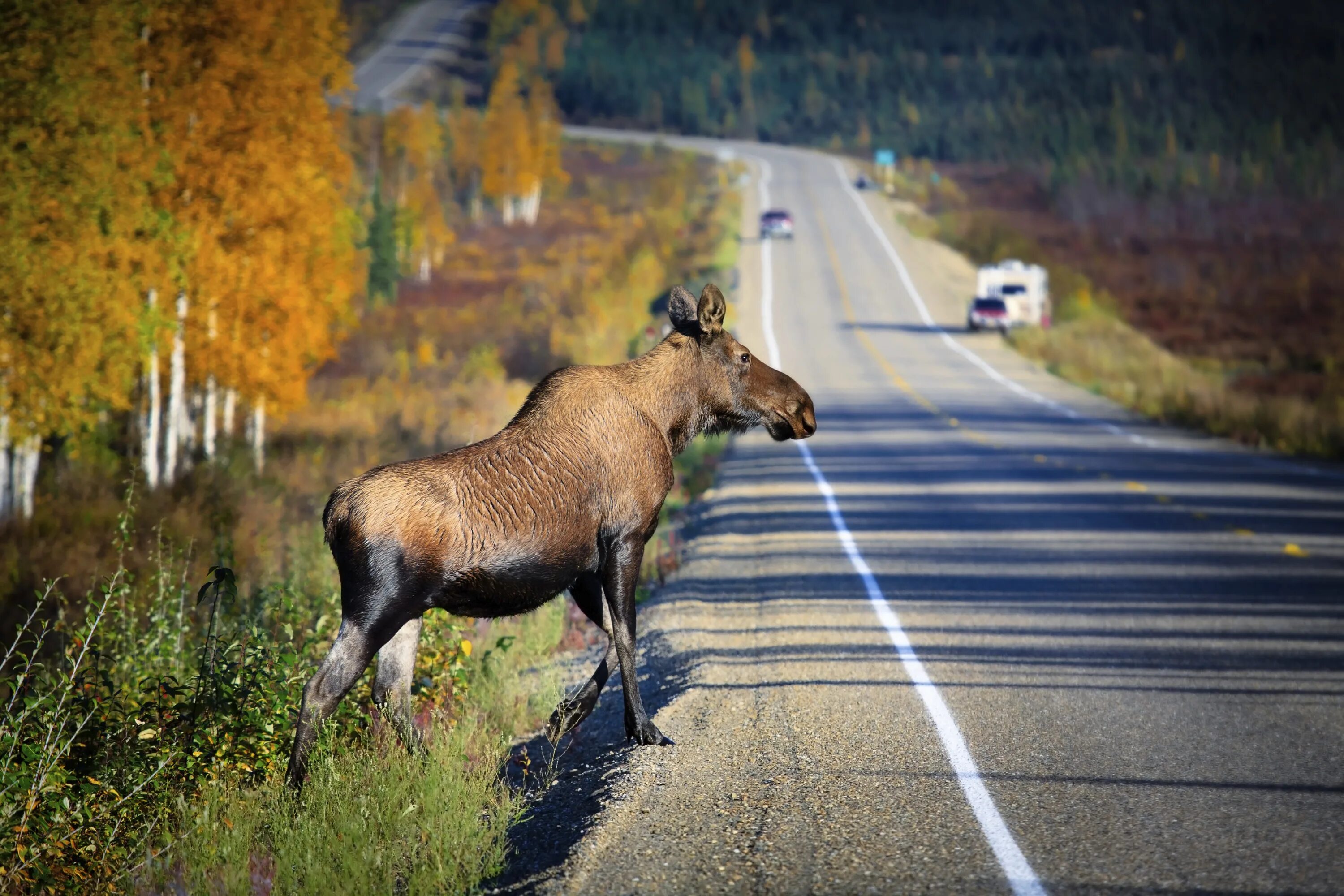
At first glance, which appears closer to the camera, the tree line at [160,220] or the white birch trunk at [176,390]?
the tree line at [160,220]

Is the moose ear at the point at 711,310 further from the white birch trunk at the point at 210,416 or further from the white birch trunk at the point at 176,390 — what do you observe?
the white birch trunk at the point at 210,416

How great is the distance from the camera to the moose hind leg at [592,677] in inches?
277

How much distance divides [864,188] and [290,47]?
7658 cm

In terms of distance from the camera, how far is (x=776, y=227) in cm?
7500

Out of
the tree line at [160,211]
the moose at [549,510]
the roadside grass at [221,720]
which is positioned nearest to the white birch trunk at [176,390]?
the tree line at [160,211]

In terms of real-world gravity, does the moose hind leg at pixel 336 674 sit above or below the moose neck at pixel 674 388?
below

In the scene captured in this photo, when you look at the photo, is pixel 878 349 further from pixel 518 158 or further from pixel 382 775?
pixel 518 158

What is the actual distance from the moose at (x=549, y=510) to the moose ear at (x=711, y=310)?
11 millimetres

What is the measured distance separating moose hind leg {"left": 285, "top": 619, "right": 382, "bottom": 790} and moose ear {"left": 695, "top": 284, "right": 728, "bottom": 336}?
2.42 meters

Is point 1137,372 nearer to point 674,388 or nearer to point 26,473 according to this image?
point 26,473

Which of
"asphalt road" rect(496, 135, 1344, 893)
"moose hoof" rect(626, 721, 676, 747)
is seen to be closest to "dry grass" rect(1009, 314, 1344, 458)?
"asphalt road" rect(496, 135, 1344, 893)

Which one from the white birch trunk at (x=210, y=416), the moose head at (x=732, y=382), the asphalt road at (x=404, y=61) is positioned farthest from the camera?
the asphalt road at (x=404, y=61)

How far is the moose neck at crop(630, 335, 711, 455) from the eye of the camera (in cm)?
720

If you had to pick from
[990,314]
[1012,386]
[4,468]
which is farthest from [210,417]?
[990,314]
